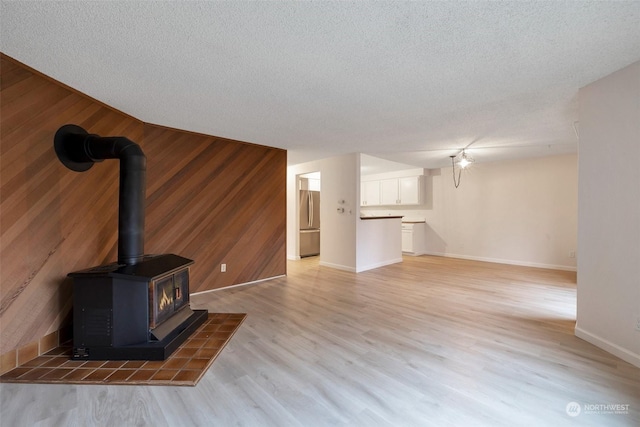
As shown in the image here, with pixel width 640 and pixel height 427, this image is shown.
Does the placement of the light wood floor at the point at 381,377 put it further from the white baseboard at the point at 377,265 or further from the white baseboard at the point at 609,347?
the white baseboard at the point at 377,265

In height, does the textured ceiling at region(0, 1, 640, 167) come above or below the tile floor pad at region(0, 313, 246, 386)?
above

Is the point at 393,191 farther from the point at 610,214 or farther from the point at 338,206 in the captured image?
the point at 610,214

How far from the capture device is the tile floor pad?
6.04 ft

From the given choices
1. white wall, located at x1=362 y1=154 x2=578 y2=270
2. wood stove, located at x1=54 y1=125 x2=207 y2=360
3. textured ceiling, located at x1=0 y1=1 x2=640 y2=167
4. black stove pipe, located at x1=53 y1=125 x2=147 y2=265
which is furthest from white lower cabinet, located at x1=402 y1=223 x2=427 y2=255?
black stove pipe, located at x1=53 y1=125 x2=147 y2=265

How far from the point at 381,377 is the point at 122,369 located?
1.93 metres

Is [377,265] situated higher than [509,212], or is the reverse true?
[509,212]

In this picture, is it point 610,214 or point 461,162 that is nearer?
point 610,214

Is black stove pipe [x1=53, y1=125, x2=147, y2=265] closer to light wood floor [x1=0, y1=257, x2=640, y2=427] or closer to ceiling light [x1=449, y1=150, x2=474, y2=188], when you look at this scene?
→ light wood floor [x1=0, y1=257, x2=640, y2=427]

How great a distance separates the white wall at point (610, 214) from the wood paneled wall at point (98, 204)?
3.96 m

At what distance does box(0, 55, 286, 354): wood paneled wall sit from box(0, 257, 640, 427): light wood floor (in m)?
0.76

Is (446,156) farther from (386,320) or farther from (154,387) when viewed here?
(154,387)

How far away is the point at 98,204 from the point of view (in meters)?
2.75

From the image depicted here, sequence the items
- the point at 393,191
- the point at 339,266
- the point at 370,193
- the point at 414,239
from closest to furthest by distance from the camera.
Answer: the point at 339,266 → the point at 414,239 → the point at 393,191 → the point at 370,193

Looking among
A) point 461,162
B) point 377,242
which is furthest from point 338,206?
point 461,162
